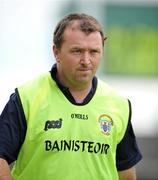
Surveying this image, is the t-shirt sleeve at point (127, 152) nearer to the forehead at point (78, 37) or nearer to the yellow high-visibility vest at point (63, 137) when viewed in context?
the yellow high-visibility vest at point (63, 137)

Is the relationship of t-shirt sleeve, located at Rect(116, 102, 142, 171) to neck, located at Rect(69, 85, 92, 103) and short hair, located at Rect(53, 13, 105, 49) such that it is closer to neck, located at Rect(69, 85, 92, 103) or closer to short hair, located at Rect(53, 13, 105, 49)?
neck, located at Rect(69, 85, 92, 103)

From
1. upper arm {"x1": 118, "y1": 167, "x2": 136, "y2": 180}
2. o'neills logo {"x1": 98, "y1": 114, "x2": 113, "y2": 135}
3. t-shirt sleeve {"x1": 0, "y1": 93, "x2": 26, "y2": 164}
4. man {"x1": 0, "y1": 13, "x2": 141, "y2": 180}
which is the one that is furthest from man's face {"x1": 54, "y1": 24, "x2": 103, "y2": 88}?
upper arm {"x1": 118, "y1": 167, "x2": 136, "y2": 180}

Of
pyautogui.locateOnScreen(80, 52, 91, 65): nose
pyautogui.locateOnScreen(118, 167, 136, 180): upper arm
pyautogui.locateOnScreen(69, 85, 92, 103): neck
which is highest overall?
pyautogui.locateOnScreen(80, 52, 91, 65): nose

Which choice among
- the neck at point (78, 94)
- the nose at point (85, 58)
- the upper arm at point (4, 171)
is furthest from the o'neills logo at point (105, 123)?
the upper arm at point (4, 171)

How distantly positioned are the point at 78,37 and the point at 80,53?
10 centimetres

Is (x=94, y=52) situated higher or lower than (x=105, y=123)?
higher

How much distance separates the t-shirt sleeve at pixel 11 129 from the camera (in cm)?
618

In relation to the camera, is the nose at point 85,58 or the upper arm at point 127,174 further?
the upper arm at point 127,174

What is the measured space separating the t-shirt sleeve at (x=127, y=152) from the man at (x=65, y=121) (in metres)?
0.13

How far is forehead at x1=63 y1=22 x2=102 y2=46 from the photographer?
622 centimetres

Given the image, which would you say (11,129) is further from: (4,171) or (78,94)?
(78,94)

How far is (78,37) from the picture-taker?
6.22 meters

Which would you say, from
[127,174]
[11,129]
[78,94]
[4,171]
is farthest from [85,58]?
[127,174]

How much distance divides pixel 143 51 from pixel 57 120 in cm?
1078
